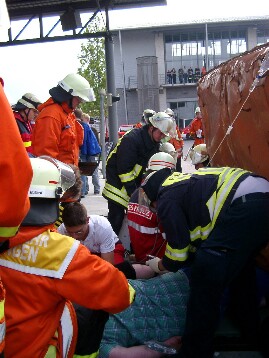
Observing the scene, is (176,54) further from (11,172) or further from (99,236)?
(11,172)

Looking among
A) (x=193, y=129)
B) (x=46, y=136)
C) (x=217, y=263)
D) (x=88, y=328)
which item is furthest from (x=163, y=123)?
(x=193, y=129)

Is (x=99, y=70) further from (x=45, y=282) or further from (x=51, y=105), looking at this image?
(x=45, y=282)

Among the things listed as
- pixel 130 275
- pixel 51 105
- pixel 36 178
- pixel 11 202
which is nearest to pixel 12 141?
pixel 11 202

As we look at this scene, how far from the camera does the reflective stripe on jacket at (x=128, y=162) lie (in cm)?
455

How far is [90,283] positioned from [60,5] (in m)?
9.01

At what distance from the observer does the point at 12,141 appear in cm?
139

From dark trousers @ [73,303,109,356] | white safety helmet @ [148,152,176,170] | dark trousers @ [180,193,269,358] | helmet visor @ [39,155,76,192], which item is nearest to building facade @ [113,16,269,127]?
white safety helmet @ [148,152,176,170]

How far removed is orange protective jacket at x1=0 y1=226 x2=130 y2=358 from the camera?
1941mm

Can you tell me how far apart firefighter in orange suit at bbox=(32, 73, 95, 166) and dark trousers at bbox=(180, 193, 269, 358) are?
2.12 metres

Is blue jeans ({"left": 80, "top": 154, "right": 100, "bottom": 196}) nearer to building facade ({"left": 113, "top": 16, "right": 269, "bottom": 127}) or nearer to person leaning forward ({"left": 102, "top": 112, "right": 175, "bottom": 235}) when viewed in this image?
person leaning forward ({"left": 102, "top": 112, "right": 175, "bottom": 235})

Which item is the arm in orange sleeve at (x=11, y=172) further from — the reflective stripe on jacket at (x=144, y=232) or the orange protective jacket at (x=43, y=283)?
the reflective stripe on jacket at (x=144, y=232)

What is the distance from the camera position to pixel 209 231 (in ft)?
9.25

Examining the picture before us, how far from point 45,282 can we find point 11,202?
0.66 m

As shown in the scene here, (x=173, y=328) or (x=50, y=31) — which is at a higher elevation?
(x=50, y=31)
